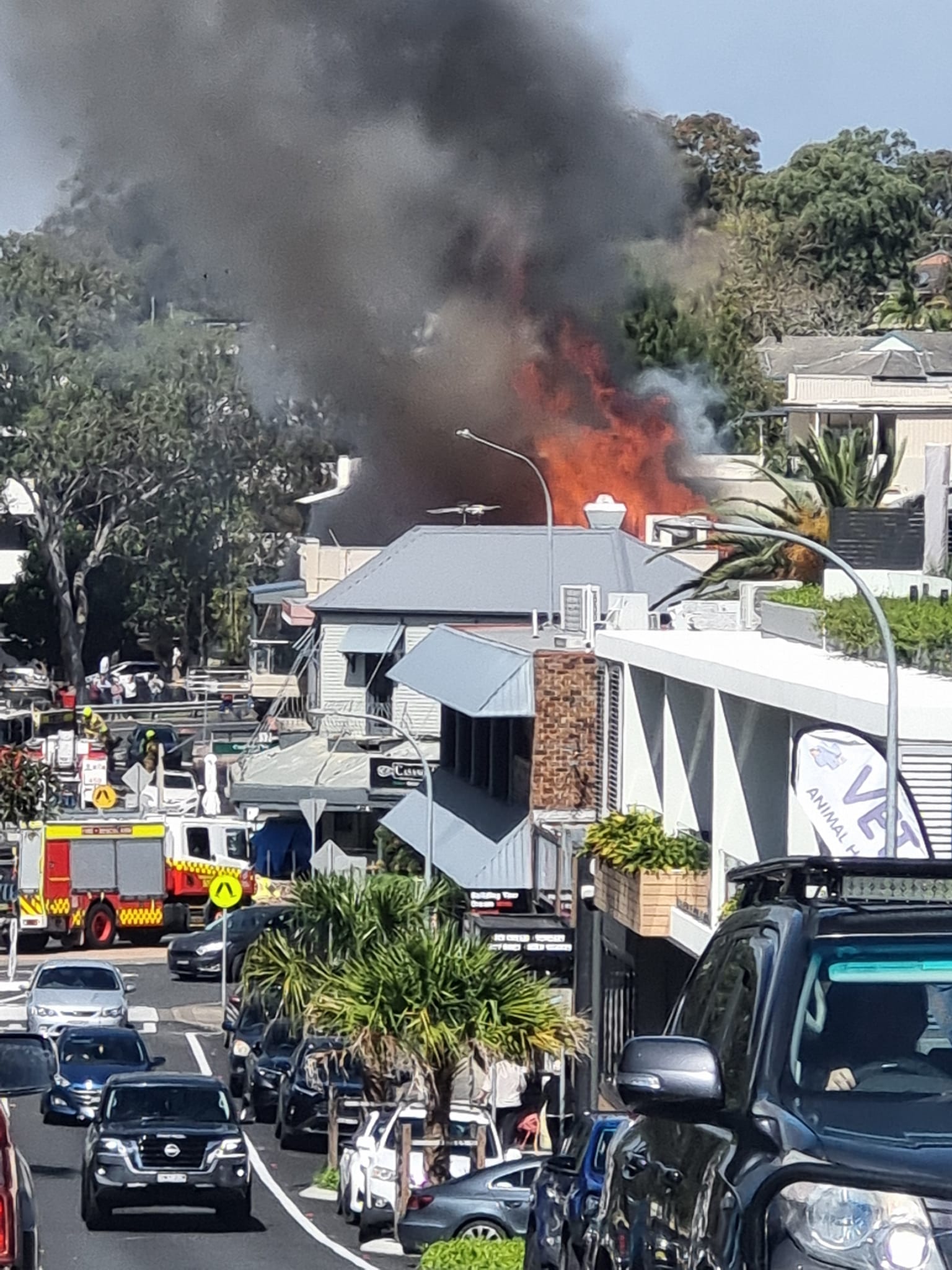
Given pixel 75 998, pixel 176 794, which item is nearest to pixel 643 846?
pixel 75 998

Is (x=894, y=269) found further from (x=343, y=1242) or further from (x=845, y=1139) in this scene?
(x=845, y=1139)

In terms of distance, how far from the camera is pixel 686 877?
2870 cm

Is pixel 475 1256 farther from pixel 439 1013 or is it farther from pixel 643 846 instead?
pixel 643 846

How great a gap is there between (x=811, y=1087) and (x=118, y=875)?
46.1 meters

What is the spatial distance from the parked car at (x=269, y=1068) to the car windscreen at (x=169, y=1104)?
7290 mm

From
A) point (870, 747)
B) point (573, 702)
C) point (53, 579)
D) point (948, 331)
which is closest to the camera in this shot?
point (870, 747)

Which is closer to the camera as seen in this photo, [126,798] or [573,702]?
[573,702]

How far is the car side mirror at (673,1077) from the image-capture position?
5887mm

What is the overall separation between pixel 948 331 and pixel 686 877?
55.5 metres

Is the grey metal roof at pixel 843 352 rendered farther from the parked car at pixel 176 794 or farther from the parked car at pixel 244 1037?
the parked car at pixel 244 1037

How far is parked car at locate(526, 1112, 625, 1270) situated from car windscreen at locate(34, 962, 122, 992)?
27309 mm

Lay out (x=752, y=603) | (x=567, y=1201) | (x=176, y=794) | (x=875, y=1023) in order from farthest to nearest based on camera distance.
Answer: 1. (x=176, y=794)
2. (x=752, y=603)
3. (x=567, y=1201)
4. (x=875, y=1023)

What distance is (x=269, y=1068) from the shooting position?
1357 inches

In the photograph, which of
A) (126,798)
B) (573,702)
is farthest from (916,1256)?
(126,798)
